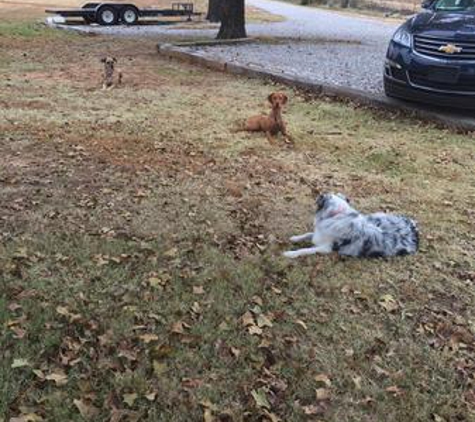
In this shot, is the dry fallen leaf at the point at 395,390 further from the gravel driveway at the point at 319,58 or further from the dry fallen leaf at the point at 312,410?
the gravel driveway at the point at 319,58

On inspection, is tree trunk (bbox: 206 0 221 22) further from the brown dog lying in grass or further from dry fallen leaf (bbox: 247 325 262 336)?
dry fallen leaf (bbox: 247 325 262 336)

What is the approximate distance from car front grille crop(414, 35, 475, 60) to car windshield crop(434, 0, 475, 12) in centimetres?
101

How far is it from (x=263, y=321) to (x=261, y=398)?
23.2 inches

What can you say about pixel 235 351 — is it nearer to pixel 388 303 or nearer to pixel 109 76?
pixel 388 303

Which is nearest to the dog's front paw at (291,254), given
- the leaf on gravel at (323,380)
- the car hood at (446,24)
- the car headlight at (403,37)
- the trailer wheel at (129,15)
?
the leaf on gravel at (323,380)

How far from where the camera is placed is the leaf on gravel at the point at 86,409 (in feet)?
8.10

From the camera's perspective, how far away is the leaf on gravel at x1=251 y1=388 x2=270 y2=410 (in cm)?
259

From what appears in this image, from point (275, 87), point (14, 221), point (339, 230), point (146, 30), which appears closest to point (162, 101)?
point (275, 87)

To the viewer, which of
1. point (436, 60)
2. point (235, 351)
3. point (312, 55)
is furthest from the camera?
point (312, 55)

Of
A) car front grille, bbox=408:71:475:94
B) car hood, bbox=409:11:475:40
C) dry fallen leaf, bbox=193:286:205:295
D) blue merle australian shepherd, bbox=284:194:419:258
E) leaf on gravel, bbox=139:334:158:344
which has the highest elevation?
car hood, bbox=409:11:475:40

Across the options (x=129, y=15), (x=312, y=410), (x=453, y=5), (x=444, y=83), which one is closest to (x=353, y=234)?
(x=312, y=410)

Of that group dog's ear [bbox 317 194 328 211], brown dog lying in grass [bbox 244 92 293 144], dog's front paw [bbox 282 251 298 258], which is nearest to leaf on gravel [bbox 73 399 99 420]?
dog's front paw [bbox 282 251 298 258]

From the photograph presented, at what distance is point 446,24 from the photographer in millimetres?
A: 7031

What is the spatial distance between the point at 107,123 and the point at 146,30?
10.9 metres
